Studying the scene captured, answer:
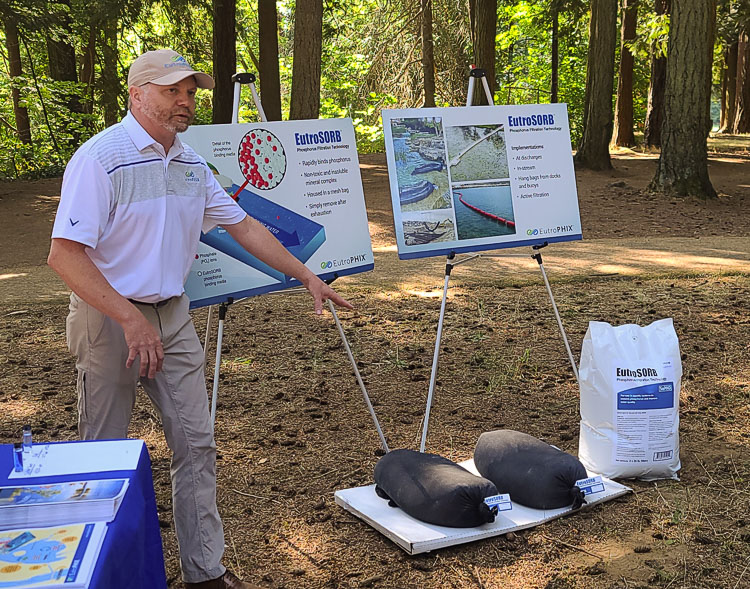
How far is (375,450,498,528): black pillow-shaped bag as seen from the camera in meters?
3.31

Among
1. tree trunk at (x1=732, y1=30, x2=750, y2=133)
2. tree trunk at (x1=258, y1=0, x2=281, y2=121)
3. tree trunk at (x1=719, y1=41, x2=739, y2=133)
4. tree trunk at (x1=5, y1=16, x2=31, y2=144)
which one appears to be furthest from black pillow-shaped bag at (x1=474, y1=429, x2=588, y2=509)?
tree trunk at (x1=719, y1=41, x2=739, y2=133)

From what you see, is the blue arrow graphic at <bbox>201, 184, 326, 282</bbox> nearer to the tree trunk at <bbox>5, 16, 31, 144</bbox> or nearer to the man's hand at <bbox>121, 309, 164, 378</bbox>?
the man's hand at <bbox>121, 309, 164, 378</bbox>

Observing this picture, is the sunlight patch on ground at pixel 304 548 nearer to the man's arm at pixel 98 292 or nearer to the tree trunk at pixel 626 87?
the man's arm at pixel 98 292

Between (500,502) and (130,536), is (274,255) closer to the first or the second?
(500,502)

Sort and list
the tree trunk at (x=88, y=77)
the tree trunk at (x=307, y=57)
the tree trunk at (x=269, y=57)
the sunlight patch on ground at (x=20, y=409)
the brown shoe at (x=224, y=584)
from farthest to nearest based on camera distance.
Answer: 1. the tree trunk at (x=88, y=77)
2. the tree trunk at (x=269, y=57)
3. the tree trunk at (x=307, y=57)
4. the sunlight patch on ground at (x=20, y=409)
5. the brown shoe at (x=224, y=584)

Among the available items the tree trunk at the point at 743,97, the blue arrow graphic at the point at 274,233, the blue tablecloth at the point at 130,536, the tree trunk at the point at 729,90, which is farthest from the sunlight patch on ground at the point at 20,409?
the tree trunk at the point at 729,90

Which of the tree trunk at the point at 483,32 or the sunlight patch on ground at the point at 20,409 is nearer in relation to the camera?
the sunlight patch on ground at the point at 20,409

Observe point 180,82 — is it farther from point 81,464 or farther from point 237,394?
point 237,394

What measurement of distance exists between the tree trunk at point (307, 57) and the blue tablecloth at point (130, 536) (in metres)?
8.23

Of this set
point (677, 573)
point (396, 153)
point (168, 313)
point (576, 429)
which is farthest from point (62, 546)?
point (576, 429)

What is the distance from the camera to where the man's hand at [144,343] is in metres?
2.59

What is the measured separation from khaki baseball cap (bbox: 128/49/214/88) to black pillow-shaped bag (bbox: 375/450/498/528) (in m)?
1.80

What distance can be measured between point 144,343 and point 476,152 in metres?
2.46

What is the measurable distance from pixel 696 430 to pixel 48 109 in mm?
15821
